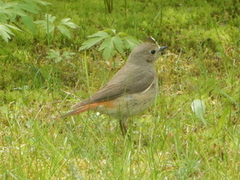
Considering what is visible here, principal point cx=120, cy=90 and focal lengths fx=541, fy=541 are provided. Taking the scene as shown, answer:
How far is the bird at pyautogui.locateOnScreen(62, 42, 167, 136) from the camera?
242 inches

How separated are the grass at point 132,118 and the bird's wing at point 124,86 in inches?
12.2

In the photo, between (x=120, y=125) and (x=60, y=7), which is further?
(x=60, y=7)

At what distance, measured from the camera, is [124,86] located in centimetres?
637

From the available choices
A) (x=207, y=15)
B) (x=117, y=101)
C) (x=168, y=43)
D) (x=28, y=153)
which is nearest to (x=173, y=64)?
(x=168, y=43)

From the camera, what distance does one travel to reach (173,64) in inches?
314

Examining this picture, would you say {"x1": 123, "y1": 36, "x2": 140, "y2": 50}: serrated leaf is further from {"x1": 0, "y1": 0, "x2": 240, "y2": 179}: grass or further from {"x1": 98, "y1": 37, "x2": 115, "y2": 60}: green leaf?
{"x1": 0, "y1": 0, "x2": 240, "y2": 179}: grass

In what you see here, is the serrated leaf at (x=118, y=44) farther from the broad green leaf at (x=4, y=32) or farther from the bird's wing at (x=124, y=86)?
the broad green leaf at (x=4, y=32)

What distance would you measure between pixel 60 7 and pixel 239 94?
3751 millimetres

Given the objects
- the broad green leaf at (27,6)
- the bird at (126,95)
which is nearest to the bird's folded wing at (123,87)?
the bird at (126,95)

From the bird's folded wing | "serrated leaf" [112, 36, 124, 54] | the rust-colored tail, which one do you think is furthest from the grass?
"serrated leaf" [112, 36, 124, 54]

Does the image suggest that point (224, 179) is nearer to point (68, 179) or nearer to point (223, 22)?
point (68, 179)

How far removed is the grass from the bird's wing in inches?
12.2

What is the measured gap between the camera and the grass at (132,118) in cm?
486

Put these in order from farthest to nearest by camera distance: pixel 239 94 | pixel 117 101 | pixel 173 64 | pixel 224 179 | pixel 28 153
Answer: pixel 173 64 → pixel 239 94 → pixel 117 101 → pixel 28 153 → pixel 224 179
